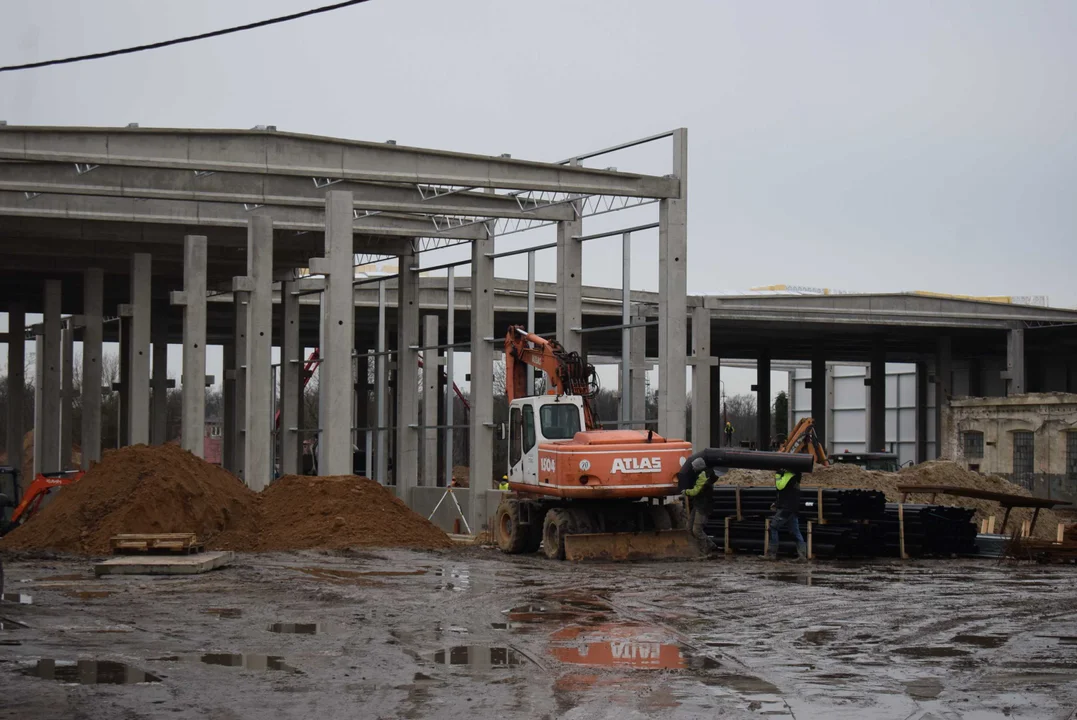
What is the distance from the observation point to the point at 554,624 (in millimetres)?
13766

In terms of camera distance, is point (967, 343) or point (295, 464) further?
point (967, 343)

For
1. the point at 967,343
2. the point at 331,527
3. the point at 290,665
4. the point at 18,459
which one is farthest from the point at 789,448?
the point at 967,343

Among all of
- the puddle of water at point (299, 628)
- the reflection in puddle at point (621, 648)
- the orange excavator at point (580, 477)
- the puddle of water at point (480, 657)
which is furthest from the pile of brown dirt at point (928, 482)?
the puddle of water at point (480, 657)

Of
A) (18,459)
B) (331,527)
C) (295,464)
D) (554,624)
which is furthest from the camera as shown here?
(18,459)

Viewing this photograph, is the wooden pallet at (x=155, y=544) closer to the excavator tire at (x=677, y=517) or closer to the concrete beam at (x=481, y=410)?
the excavator tire at (x=677, y=517)

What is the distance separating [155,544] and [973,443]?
122 ft

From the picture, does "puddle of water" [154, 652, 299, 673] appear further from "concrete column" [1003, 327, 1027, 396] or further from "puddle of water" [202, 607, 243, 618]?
"concrete column" [1003, 327, 1027, 396]

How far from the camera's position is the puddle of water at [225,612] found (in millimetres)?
14289

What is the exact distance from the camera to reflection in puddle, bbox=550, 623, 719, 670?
1109cm

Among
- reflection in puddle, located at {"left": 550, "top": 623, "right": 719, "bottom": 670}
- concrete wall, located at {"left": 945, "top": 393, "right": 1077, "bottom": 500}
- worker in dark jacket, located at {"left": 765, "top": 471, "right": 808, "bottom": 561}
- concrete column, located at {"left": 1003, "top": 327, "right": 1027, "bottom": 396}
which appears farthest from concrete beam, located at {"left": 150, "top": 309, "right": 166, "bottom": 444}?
reflection in puddle, located at {"left": 550, "top": 623, "right": 719, "bottom": 670}

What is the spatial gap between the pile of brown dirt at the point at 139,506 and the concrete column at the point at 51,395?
60.3ft

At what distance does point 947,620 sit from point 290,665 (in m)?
7.44

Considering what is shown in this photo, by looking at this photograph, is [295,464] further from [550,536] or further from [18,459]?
[550,536]

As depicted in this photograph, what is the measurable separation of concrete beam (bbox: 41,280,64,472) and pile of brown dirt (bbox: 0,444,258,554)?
1836 cm
